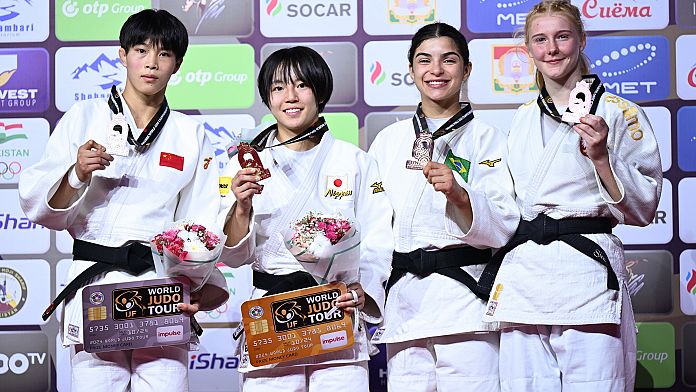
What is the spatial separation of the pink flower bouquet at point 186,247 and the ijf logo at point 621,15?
2631 mm

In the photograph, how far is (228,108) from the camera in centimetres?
461

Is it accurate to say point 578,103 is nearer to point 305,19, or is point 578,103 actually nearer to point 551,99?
point 551,99

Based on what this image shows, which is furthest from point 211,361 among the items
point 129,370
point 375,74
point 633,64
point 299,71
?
point 633,64

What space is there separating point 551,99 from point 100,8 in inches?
104

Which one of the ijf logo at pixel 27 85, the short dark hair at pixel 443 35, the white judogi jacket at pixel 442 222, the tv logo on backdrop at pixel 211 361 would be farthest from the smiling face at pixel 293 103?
the ijf logo at pixel 27 85

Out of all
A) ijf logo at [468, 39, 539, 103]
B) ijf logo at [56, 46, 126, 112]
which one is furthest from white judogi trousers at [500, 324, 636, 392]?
ijf logo at [56, 46, 126, 112]

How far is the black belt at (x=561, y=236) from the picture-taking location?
2947 millimetres

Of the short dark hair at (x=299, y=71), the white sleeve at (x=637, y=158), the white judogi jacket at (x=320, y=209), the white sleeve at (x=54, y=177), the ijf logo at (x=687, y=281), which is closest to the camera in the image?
the white sleeve at (x=637, y=158)

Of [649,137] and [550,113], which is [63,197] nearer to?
[550,113]

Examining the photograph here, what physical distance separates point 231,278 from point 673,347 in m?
2.41

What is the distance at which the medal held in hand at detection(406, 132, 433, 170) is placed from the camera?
3031 millimetres

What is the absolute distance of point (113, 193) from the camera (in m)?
3.15

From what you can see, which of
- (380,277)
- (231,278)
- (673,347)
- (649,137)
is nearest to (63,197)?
(380,277)

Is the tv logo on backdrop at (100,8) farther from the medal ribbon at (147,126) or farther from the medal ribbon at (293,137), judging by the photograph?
the medal ribbon at (293,137)
